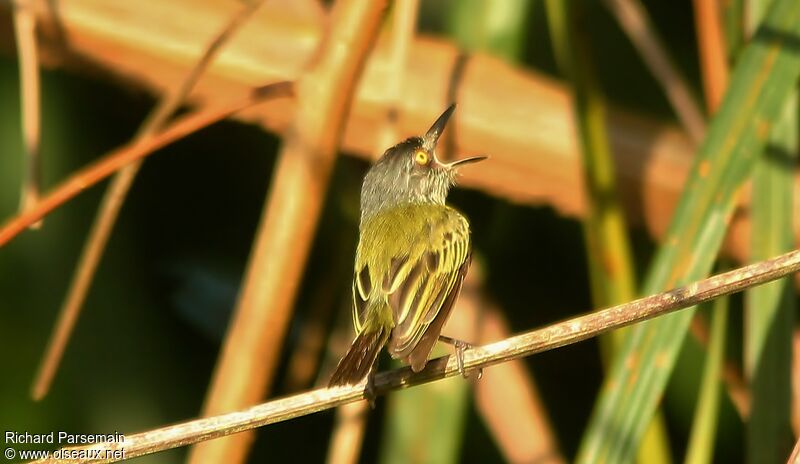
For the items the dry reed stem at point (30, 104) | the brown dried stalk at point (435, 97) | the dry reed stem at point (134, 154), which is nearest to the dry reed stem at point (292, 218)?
the dry reed stem at point (134, 154)

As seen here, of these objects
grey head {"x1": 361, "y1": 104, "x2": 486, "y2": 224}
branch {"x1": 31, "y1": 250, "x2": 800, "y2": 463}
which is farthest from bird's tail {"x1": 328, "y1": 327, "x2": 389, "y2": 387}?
grey head {"x1": 361, "y1": 104, "x2": 486, "y2": 224}

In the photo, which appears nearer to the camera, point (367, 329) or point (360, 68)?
point (360, 68)

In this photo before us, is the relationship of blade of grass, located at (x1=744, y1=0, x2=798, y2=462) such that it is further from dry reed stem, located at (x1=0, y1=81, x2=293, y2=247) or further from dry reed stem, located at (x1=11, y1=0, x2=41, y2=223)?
dry reed stem, located at (x1=11, y1=0, x2=41, y2=223)

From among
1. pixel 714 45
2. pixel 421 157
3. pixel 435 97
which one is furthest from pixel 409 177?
pixel 714 45

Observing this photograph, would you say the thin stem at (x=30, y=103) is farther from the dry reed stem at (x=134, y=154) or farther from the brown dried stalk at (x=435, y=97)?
the brown dried stalk at (x=435, y=97)

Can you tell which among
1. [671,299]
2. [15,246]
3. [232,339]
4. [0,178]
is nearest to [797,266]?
[671,299]

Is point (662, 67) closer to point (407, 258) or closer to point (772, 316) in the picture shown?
point (407, 258)

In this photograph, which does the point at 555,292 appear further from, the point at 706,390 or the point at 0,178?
the point at 0,178
